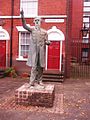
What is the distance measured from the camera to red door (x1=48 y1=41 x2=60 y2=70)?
19906mm

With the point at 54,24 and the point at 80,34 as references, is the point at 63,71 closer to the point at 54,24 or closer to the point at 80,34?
the point at 54,24

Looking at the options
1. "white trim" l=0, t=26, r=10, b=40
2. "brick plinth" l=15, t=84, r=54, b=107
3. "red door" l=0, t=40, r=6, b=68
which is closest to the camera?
"brick plinth" l=15, t=84, r=54, b=107

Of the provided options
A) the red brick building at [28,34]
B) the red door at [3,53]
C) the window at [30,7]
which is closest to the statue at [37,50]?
the red brick building at [28,34]

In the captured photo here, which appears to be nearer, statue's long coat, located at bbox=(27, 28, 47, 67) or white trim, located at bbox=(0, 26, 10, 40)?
statue's long coat, located at bbox=(27, 28, 47, 67)

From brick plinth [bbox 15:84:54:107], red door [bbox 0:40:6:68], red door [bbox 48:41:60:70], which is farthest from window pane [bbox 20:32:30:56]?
brick plinth [bbox 15:84:54:107]

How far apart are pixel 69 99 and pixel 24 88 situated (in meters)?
2.15

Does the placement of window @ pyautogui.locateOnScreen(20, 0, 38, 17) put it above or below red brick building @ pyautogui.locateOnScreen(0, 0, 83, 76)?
above

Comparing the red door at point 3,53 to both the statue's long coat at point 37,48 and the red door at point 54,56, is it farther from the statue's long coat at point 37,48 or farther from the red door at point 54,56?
the statue's long coat at point 37,48

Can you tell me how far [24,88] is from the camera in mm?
10211

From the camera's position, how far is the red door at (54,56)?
1991 cm

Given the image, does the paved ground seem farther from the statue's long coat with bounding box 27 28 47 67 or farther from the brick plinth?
the statue's long coat with bounding box 27 28 47 67

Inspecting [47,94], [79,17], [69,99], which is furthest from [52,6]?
[79,17]

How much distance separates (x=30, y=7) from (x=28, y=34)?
198cm

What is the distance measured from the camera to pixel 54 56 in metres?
20.0
